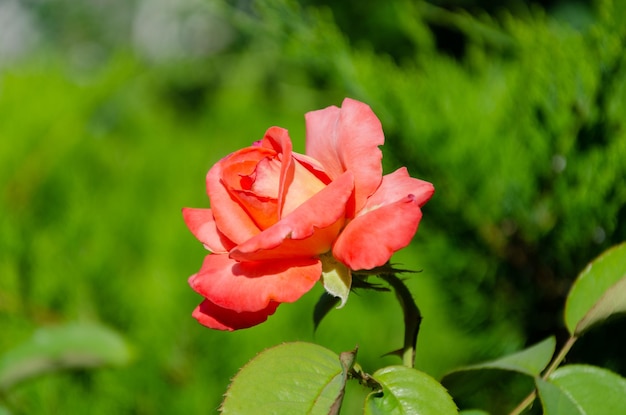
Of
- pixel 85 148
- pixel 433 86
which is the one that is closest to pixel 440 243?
pixel 433 86

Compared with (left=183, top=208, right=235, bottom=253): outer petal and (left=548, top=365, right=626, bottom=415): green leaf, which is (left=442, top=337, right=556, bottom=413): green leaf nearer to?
(left=548, top=365, right=626, bottom=415): green leaf

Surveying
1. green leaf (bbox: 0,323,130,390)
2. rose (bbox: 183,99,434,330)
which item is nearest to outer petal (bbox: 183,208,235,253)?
rose (bbox: 183,99,434,330)

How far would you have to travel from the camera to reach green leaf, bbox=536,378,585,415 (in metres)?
0.29

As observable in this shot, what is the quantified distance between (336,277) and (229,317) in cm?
5

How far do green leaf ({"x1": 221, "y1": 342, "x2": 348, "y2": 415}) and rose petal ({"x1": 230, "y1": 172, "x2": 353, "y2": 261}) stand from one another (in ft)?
0.12

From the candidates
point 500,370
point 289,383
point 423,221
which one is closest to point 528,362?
point 500,370

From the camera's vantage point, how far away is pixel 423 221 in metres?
0.61

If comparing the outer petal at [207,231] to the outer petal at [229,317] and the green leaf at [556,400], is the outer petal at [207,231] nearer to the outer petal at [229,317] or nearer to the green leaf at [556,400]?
the outer petal at [229,317]

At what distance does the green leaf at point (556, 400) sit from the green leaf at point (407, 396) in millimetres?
51

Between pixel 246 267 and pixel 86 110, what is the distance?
1272 millimetres

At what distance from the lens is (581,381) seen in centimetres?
30

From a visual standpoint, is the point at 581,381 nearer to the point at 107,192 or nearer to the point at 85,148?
the point at 107,192

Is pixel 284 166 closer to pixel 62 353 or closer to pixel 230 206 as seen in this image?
Answer: pixel 230 206

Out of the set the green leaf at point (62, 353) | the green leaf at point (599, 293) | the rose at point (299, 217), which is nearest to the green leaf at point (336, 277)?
the rose at point (299, 217)
